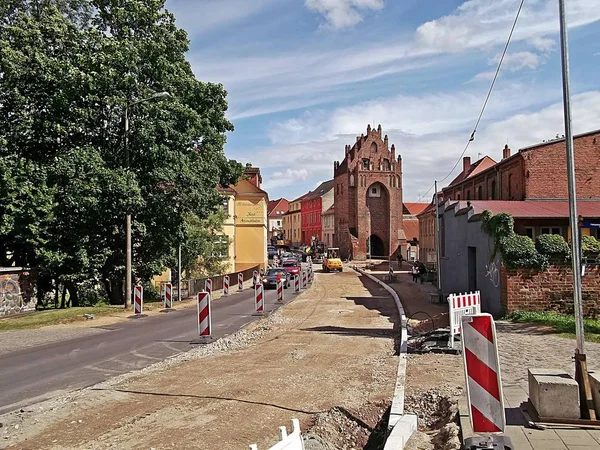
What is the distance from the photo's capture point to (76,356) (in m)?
13.6

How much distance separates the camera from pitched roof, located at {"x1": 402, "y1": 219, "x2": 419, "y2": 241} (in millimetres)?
89075

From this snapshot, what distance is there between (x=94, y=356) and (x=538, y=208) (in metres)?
17.7

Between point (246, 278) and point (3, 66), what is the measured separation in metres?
29.0

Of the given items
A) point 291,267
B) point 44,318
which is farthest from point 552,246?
point 291,267

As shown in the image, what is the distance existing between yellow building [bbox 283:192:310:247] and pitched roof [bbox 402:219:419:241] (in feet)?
127

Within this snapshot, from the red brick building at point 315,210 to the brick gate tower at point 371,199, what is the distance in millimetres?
23295

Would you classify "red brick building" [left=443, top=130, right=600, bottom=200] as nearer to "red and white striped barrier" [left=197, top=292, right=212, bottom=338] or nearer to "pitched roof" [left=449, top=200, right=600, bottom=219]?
"pitched roof" [left=449, top=200, right=600, bottom=219]

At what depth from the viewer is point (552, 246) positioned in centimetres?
1862

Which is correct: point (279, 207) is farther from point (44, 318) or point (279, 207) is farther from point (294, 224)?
point (44, 318)

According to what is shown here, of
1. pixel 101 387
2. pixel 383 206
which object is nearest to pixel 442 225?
pixel 101 387

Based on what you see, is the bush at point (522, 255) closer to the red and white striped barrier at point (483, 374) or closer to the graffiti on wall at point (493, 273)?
the graffiti on wall at point (493, 273)

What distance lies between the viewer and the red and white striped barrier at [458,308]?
518 inches

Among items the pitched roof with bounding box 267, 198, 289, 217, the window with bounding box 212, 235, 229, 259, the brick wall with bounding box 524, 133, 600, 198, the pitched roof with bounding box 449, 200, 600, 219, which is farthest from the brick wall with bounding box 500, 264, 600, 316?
the pitched roof with bounding box 267, 198, 289, 217

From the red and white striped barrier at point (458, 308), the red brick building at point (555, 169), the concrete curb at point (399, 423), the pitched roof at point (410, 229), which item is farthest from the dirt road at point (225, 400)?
the pitched roof at point (410, 229)
